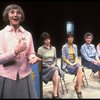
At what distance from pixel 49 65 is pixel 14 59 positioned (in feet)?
6.45

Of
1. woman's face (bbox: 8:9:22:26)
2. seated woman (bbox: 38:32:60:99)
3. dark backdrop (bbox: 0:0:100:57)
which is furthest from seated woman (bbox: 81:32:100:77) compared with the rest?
woman's face (bbox: 8:9:22:26)

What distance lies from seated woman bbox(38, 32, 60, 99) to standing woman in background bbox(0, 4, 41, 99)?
177 cm

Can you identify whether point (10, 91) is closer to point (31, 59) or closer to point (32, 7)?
point (31, 59)

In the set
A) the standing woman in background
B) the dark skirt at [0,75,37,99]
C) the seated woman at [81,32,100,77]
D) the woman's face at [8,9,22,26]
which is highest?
the woman's face at [8,9,22,26]

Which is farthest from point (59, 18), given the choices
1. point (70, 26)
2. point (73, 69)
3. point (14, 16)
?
point (14, 16)

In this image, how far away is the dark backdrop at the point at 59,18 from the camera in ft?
24.8

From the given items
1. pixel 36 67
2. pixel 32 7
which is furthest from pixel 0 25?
pixel 36 67

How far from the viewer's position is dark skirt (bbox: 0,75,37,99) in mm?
2180

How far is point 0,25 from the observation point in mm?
6617

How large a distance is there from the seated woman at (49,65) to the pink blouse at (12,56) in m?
1.80

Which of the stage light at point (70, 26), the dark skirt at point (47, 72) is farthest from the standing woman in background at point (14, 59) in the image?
the stage light at point (70, 26)

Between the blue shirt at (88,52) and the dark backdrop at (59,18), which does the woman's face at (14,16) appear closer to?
the blue shirt at (88,52)

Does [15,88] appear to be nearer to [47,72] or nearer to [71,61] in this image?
[47,72]

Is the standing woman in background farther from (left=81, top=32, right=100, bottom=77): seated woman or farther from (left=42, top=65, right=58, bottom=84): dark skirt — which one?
(left=81, top=32, right=100, bottom=77): seated woman
